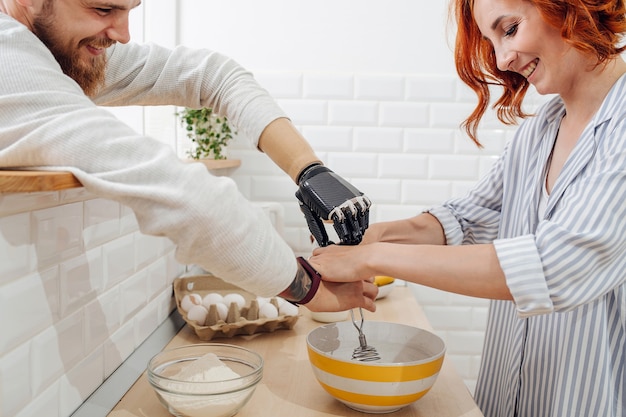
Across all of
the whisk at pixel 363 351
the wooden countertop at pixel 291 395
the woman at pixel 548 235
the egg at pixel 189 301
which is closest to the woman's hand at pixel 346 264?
the woman at pixel 548 235

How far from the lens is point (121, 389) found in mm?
1211

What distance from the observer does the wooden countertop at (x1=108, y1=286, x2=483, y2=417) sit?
1.16m

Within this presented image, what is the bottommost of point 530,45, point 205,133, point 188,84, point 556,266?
point 556,266

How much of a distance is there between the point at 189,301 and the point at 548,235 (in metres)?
0.92

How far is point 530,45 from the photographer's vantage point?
122 cm

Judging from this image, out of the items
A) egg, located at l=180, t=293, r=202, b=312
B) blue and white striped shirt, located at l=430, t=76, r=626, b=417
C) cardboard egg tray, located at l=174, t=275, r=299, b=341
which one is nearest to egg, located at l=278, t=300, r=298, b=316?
cardboard egg tray, located at l=174, t=275, r=299, b=341

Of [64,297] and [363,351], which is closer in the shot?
[64,297]

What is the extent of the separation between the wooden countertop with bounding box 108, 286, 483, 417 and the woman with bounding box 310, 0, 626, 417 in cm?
19

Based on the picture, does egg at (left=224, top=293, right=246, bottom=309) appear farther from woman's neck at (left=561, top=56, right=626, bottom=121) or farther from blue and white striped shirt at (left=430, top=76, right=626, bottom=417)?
woman's neck at (left=561, top=56, right=626, bottom=121)

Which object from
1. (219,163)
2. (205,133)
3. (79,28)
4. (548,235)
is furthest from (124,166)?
(205,133)

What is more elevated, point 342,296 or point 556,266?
point 556,266

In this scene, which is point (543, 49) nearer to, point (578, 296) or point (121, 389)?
point (578, 296)

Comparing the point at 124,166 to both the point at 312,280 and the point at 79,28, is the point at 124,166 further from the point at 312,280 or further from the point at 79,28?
the point at 312,280

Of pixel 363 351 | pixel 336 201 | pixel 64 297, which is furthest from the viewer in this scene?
pixel 363 351
